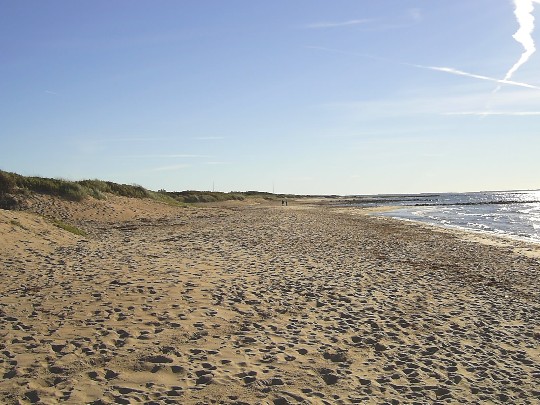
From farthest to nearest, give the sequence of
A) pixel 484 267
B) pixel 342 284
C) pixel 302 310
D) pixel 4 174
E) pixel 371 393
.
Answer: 1. pixel 4 174
2. pixel 484 267
3. pixel 342 284
4. pixel 302 310
5. pixel 371 393

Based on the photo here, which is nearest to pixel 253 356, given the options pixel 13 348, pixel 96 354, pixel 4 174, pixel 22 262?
pixel 96 354

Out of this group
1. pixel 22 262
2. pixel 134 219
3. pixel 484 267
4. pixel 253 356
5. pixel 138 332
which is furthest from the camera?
pixel 134 219

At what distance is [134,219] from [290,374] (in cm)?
3205

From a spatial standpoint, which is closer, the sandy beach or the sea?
the sandy beach

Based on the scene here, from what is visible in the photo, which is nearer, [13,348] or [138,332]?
[13,348]

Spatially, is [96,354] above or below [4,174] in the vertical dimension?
below

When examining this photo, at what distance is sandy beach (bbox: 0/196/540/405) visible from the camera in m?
6.41

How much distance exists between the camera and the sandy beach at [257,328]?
6.41 metres

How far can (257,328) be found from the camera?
8992 millimetres

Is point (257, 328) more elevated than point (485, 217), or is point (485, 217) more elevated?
point (485, 217)

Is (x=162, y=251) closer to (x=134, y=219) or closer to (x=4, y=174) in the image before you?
(x=134, y=219)

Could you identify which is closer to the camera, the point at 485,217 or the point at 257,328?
the point at 257,328

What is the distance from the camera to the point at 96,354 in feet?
23.6

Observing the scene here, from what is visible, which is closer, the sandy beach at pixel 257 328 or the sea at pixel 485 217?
the sandy beach at pixel 257 328
